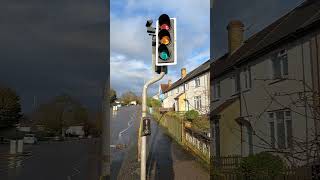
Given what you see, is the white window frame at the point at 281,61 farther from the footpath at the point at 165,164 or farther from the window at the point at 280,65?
the footpath at the point at 165,164

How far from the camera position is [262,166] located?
6.38 metres

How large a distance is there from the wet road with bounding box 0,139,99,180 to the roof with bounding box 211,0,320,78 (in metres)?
4.58

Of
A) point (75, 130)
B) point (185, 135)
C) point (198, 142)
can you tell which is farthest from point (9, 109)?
point (185, 135)

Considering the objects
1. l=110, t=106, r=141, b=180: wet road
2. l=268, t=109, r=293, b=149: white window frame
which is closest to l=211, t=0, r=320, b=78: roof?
l=268, t=109, r=293, b=149: white window frame

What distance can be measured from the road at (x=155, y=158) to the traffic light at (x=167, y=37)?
2.71 metres

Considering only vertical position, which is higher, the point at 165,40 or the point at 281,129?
the point at 165,40

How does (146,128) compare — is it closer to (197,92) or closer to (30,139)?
(30,139)

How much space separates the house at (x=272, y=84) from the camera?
594cm

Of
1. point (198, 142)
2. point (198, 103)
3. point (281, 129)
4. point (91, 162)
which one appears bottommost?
point (91, 162)

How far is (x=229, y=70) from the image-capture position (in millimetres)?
6820

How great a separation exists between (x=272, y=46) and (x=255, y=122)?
1.49 m

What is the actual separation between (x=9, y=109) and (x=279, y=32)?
576cm

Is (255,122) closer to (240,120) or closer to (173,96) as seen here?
(240,120)

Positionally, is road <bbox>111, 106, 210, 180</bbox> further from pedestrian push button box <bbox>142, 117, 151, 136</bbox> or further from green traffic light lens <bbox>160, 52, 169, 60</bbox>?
green traffic light lens <bbox>160, 52, 169, 60</bbox>
